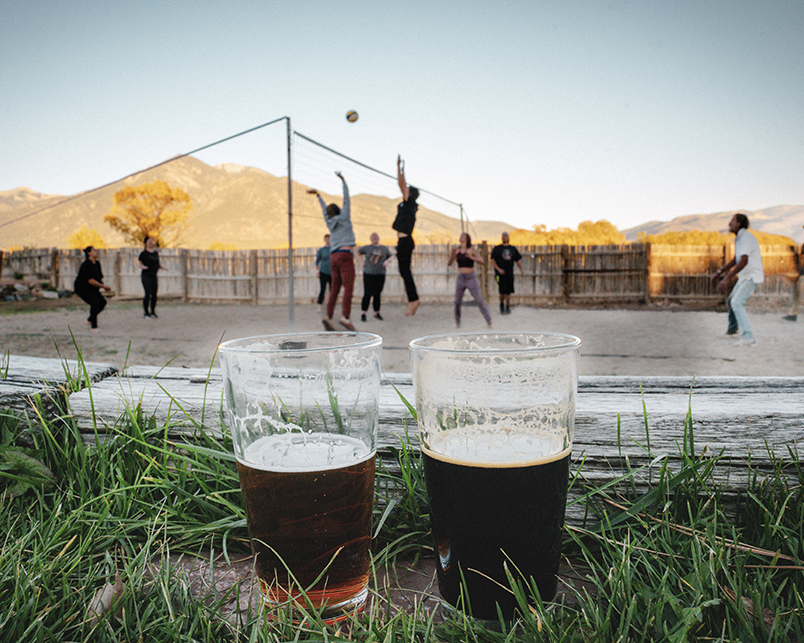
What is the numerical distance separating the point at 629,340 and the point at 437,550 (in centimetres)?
768

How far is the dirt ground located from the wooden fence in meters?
3.63

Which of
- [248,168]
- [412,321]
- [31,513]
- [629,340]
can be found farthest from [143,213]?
[248,168]

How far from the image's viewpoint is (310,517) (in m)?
0.87

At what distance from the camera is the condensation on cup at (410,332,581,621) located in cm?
83

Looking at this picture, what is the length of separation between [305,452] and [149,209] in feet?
166

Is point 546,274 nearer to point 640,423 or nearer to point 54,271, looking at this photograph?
point 640,423

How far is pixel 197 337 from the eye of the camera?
8.16 meters

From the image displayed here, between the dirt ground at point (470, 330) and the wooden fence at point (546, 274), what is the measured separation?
3632 mm

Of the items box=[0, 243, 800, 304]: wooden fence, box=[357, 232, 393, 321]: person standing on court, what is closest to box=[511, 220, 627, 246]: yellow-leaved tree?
box=[0, 243, 800, 304]: wooden fence

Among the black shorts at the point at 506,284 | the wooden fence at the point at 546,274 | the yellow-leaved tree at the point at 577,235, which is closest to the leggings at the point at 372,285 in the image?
the black shorts at the point at 506,284

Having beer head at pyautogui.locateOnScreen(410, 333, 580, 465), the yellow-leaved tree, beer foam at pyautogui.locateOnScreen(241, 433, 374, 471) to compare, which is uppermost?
the yellow-leaved tree

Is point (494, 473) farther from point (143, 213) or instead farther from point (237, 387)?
point (143, 213)

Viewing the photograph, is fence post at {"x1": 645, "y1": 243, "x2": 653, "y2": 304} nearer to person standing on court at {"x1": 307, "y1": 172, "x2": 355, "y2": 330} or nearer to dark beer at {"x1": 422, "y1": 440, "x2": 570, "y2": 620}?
person standing on court at {"x1": 307, "y1": 172, "x2": 355, "y2": 330}

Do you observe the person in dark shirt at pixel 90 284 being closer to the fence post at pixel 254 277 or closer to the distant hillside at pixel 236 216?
the fence post at pixel 254 277
